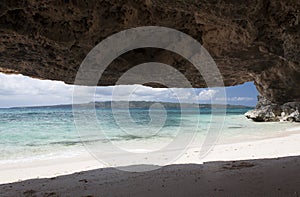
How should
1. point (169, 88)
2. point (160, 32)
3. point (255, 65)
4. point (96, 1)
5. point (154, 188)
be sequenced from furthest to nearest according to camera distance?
point (169, 88) < point (255, 65) < point (160, 32) < point (154, 188) < point (96, 1)

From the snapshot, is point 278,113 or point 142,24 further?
point 278,113

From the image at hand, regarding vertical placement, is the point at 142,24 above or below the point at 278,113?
above

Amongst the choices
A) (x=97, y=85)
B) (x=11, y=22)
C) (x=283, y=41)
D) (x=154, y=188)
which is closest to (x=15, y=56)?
(x=11, y=22)

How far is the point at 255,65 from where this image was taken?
5.38 metres

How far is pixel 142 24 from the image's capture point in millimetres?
3971

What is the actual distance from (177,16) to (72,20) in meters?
1.67

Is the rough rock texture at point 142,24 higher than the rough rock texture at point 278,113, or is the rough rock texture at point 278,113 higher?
the rough rock texture at point 142,24

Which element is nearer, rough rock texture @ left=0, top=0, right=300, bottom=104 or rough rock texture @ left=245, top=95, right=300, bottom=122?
rough rock texture @ left=0, top=0, right=300, bottom=104

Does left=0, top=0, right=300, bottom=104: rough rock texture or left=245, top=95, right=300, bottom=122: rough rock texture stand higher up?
left=0, top=0, right=300, bottom=104: rough rock texture

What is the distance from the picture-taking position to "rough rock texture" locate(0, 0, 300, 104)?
331 cm

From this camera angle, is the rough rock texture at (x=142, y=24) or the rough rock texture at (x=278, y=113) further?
the rough rock texture at (x=278, y=113)

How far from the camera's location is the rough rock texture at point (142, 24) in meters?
3.31

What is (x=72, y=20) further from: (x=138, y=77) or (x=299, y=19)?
→ (x=299, y=19)

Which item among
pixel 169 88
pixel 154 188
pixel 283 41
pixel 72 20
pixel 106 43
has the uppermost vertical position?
pixel 72 20
